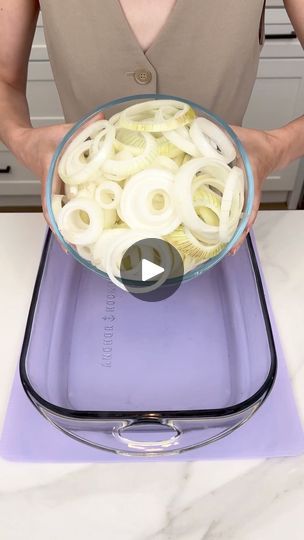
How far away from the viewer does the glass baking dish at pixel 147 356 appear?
59 cm

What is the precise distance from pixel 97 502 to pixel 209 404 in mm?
178

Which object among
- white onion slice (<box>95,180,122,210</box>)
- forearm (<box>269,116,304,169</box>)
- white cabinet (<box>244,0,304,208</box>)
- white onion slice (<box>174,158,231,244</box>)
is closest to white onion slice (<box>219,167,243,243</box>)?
white onion slice (<box>174,158,231,244</box>)

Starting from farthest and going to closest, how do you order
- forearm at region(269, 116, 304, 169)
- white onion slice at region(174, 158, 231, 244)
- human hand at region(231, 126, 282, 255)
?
1. forearm at region(269, 116, 304, 169)
2. human hand at region(231, 126, 282, 255)
3. white onion slice at region(174, 158, 231, 244)

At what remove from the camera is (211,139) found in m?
0.59

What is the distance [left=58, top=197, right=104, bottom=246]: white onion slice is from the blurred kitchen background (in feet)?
3.72

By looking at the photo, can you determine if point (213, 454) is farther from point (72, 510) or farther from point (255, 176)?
point (255, 176)

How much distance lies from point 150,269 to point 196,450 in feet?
0.75

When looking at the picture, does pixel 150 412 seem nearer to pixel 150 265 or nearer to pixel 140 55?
pixel 150 265

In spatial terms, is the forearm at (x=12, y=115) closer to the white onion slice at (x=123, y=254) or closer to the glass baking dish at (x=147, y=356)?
the glass baking dish at (x=147, y=356)

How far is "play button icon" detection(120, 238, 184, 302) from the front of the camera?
0.55 metres

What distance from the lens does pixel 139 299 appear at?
774mm

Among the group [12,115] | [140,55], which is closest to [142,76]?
[140,55]

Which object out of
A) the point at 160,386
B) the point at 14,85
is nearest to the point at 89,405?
the point at 160,386

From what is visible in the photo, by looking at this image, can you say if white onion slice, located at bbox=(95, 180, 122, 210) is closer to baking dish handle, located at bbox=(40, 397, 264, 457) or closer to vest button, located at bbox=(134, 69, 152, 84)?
baking dish handle, located at bbox=(40, 397, 264, 457)
